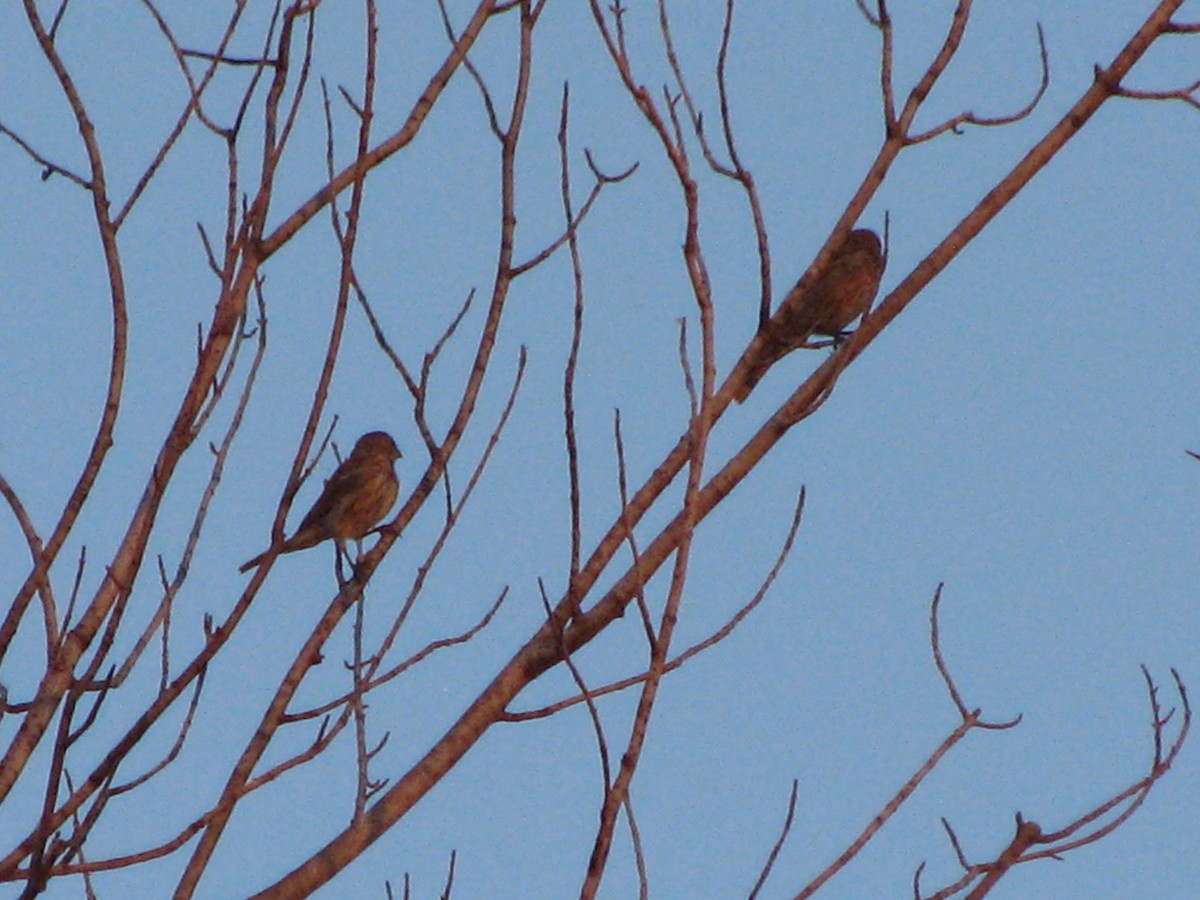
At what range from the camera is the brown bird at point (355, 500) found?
8430 millimetres

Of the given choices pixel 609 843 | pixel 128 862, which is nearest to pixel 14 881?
pixel 128 862

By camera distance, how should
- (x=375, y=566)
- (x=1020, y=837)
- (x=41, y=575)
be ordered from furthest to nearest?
(x=375, y=566), (x=41, y=575), (x=1020, y=837)

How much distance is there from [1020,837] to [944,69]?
1.39m

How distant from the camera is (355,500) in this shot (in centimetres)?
854

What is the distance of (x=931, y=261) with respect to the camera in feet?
10.9

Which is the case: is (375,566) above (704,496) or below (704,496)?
above

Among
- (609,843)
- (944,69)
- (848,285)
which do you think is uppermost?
(848,285)

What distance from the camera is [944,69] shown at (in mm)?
3348

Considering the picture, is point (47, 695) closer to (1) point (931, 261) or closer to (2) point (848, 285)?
(1) point (931, 261)

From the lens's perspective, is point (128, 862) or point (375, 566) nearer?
point (128, 862)

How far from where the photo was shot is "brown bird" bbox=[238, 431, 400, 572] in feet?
27.7

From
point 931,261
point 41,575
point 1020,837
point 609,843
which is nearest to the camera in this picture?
point 609,843

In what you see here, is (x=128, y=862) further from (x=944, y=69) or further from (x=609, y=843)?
(x=944, y=69)

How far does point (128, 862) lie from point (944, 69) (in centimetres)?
199
